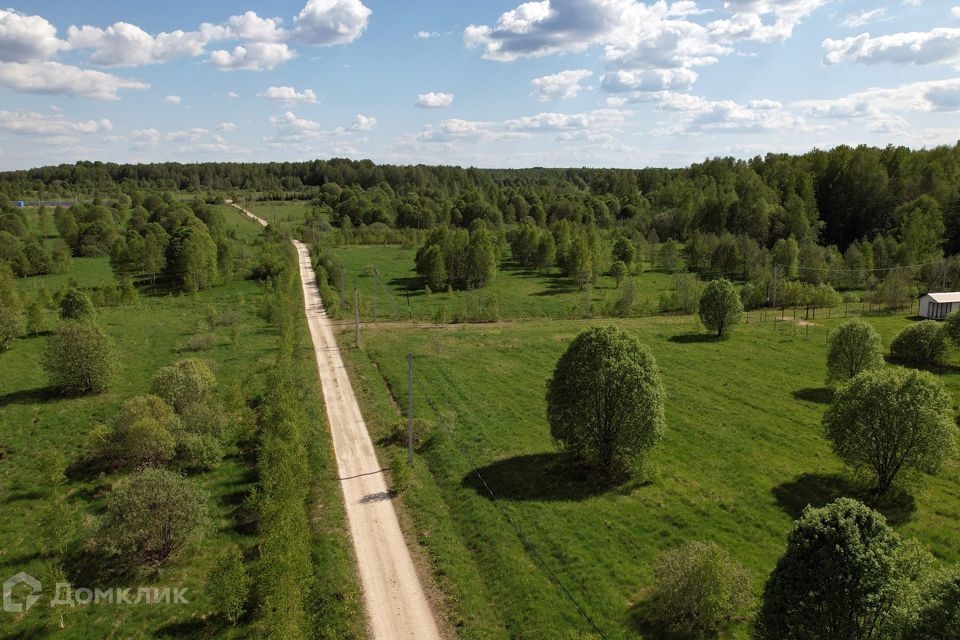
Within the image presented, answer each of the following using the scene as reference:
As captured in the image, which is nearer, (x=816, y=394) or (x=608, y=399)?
(x=608, y=399)

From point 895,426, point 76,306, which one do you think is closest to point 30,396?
point 76,306

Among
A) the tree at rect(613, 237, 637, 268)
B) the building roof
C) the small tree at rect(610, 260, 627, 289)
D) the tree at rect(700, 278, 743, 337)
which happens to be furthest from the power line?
the tree at rect(613, 237, 637, 268)

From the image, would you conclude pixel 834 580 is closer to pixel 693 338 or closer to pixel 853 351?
pixel 853 351

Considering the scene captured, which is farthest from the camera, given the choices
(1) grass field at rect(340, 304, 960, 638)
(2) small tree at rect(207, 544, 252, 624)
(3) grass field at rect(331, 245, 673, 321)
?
(3) grass field at rect(331, 245, 673, 321)

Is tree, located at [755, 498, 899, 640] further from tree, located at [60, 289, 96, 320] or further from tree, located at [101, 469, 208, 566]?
tree, located at [60, 289, 96, 320]

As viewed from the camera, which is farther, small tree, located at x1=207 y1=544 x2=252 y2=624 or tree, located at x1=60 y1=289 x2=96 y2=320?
tree, located at x1=60 y1=289 x2=96 y2=320

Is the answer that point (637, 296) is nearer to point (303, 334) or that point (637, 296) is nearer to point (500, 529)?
point (303, 334)
